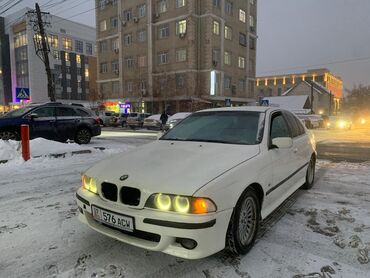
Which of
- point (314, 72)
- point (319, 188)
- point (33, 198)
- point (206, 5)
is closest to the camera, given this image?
point (33, 198)

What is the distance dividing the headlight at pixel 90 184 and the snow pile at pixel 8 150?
5.66 meters

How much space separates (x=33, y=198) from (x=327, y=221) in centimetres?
459

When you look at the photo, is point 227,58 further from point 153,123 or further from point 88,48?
point 88,48

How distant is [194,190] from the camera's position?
274cm

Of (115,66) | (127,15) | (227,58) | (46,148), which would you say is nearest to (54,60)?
(115,66)

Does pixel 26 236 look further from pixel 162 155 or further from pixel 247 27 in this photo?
pixel 247 27

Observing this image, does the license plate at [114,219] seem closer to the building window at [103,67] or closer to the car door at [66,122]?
the car door at [66,122]

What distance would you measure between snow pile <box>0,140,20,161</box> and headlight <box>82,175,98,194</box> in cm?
566

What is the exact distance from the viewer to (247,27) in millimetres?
46500

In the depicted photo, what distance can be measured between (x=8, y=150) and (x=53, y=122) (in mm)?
3457

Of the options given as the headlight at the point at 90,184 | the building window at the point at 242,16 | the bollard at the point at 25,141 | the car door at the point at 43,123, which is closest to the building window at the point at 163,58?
the building window at the point at 242,16

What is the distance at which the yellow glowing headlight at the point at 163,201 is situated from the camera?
2.79 meters

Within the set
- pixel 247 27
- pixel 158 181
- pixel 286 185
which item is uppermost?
pixel 247 27

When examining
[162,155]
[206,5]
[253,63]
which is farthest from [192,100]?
[162,155]
